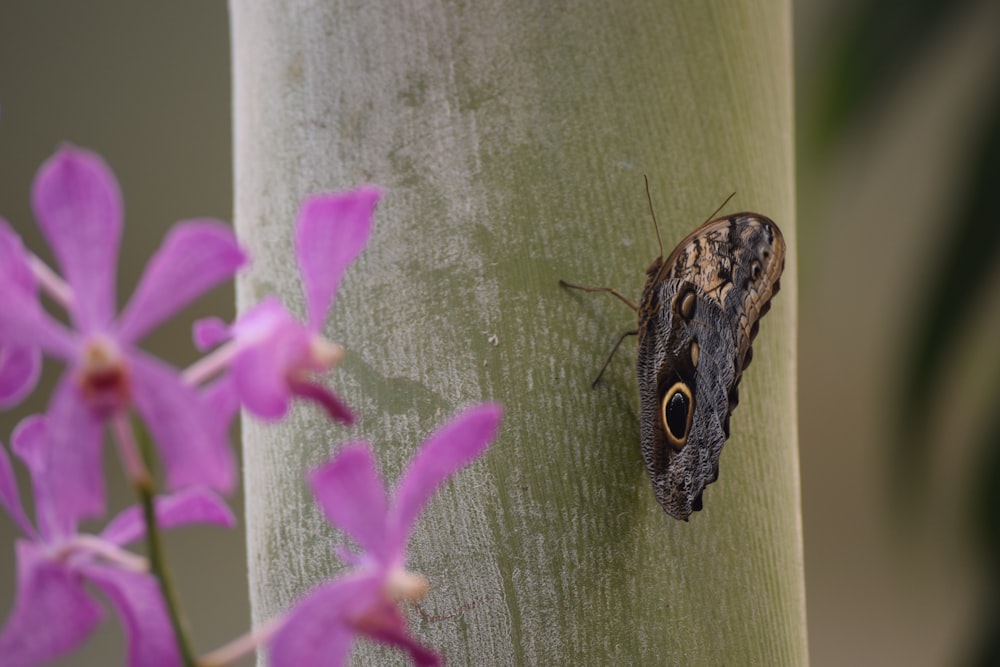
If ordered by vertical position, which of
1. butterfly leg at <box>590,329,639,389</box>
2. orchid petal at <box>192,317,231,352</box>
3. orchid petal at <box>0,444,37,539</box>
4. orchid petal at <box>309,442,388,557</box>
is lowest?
butterfly leg at <box>590,329,639,389</box>

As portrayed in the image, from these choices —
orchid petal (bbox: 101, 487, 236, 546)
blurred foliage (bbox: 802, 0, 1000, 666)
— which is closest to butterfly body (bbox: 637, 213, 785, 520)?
orchid petal (bbox: 101, 487, 236, 546)

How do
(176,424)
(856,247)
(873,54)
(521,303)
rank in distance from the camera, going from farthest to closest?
(856,247), (873,54), (521,303), (176,424)

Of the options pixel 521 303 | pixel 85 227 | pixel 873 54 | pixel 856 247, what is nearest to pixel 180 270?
pixel 85 227

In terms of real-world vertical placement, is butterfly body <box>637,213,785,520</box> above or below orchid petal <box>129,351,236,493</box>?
below

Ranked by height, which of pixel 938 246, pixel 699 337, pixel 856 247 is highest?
pixel 699 337

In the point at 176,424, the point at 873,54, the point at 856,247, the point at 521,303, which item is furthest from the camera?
the point at 856,247

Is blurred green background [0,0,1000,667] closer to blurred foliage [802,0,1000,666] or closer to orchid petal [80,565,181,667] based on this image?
blurred foliage [802,0,1000,666]

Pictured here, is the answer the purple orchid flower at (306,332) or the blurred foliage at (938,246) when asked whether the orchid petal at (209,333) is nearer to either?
the purple orchid flower at (306,332)

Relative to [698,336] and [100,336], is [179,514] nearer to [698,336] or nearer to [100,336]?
[100,336]
